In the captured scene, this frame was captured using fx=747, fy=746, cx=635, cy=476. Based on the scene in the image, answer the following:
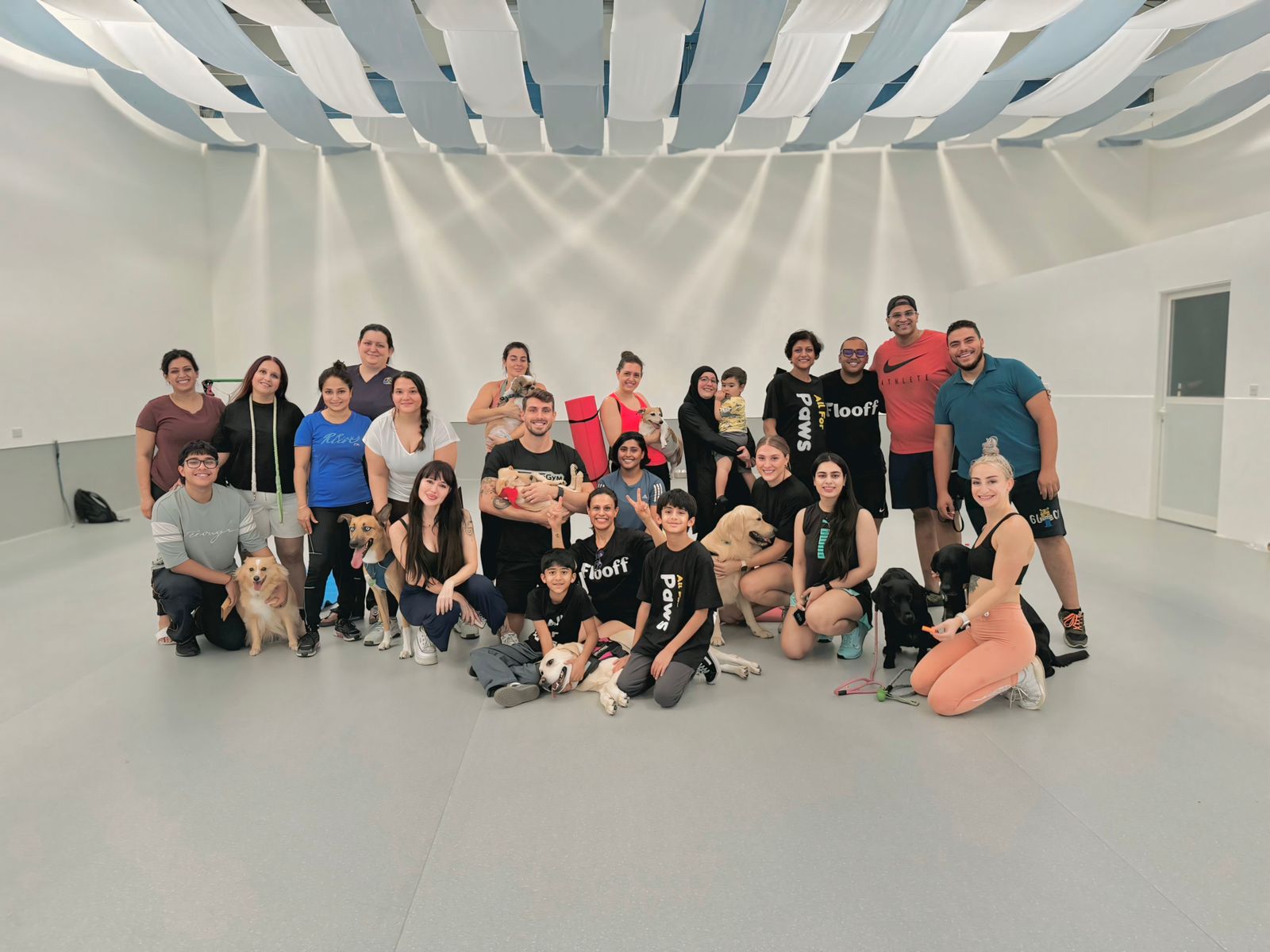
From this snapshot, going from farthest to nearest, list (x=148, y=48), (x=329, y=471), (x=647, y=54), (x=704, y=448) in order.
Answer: (x=148, y=48) → (x=647, y=54) → (x=704, y=448) → (x=329, y=471)

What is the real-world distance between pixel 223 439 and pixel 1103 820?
13.1ft

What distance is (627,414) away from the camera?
4.16 meters

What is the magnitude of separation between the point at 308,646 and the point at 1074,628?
12.2 ft

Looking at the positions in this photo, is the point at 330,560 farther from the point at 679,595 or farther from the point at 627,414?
the point at 679,595

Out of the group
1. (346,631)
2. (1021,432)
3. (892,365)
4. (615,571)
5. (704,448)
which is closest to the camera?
(615,571)

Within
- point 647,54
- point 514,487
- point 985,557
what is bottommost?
point 985,557

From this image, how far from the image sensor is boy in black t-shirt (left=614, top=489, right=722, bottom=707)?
3.05m

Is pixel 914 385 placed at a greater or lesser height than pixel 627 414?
greater

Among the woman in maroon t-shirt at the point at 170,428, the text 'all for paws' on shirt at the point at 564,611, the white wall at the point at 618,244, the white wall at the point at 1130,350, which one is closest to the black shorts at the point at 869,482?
the text 'all for paws' on shirt at the point at 564,611

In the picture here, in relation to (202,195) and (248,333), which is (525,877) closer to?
(248,333)

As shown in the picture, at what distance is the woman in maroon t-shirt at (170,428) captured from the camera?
12.5 feet

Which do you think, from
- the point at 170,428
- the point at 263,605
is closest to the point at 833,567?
the point at 263,605

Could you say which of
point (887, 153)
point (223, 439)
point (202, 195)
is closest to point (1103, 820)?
point (223, 439)

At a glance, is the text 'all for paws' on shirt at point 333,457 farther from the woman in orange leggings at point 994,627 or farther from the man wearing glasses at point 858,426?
the woman in orange leggings at point 994,627
